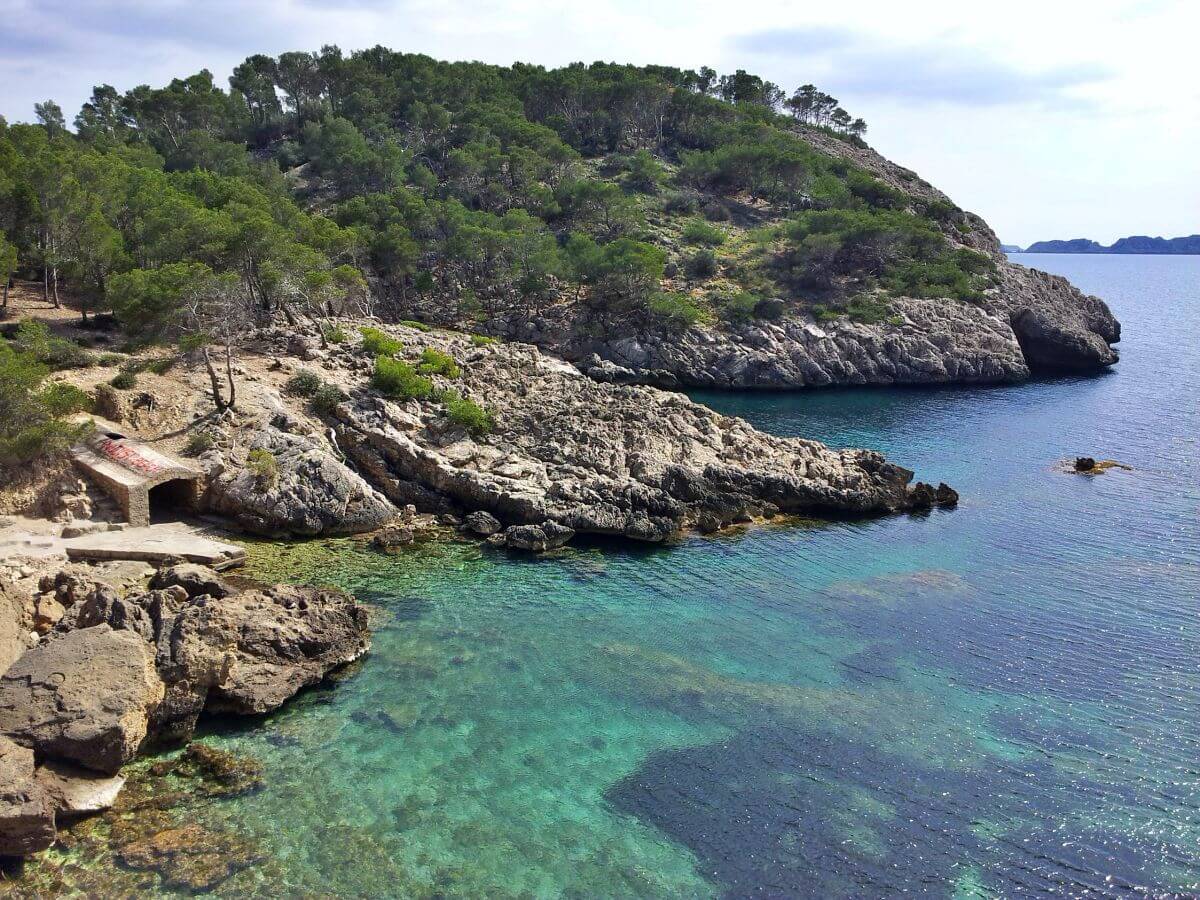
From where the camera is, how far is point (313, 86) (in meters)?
127

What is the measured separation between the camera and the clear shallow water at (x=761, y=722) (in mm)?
18891

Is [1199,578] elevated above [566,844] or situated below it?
above

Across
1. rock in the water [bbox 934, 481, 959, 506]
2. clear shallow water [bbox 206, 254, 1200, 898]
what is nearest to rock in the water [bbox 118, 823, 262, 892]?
clear shallow water [bbox 206, 254, 1200, 898]

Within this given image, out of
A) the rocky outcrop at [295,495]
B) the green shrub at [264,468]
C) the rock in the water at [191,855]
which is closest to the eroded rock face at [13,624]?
the rock in the water at [191,855]

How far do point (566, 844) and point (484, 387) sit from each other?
33297 millimetres

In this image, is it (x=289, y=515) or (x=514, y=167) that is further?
(x=514, y=167)

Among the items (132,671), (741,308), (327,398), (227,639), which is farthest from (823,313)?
(132,671)

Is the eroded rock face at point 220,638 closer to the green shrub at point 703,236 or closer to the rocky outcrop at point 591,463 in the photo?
the rocky outcrop at point 591,463

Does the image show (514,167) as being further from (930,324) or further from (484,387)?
(484,387)

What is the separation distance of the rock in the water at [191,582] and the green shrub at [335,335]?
24434 mm

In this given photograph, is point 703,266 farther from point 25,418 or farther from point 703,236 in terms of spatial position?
point 25,418

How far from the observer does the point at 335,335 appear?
50094 mm

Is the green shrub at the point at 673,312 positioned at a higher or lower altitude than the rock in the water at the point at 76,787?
higher

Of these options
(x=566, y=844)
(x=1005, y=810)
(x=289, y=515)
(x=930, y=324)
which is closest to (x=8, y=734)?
(x=566, y=844)
